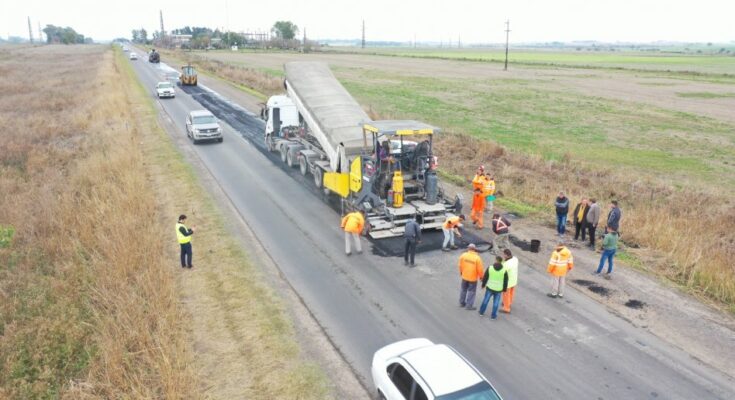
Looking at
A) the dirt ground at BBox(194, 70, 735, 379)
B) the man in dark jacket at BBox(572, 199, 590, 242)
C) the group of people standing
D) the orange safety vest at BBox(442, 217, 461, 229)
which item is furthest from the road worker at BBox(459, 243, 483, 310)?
the man in dark jacket at BBox(572, 199, 590, 242)

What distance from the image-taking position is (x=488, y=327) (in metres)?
10.6

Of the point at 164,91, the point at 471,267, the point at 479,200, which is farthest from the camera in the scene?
the point at 164,91

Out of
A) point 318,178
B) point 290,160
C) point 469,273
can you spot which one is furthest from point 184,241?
point 290,160

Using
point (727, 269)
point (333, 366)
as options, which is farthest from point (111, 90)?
point (727, 269)

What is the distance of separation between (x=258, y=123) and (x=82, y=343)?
2447 centimetres

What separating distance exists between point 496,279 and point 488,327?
1.01m

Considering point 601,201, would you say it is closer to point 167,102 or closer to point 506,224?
point 506,224

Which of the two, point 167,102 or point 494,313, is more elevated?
point 167,102

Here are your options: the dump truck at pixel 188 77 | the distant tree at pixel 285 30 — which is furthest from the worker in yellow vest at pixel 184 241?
the distant tree at pixel 285 30

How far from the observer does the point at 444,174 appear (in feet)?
71.9

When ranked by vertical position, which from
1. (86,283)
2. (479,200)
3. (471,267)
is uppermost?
(479,200)

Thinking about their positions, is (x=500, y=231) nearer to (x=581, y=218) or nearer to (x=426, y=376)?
(x=581, y=218)

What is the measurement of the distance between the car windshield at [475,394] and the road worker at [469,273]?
3.94 meters

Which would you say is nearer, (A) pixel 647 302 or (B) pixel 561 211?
(A) pixel 647 302
